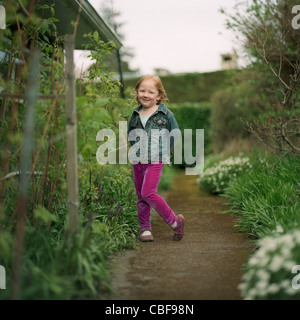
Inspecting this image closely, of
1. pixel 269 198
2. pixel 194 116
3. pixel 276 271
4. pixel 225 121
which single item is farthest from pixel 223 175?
pixel 194 116

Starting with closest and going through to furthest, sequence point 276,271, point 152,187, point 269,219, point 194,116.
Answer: point 276,271, point 269,219, point 152,187, point 194,116

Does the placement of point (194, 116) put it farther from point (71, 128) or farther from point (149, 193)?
point (71, 128)

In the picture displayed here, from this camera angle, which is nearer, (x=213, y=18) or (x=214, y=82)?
(x=213, y=18)

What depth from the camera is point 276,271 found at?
2.23 metres

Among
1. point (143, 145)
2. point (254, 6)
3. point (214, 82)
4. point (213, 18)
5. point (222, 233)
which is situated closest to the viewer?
point (143, 145)

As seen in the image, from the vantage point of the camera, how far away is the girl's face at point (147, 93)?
3.68m

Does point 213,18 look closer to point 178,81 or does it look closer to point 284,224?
point 284,224

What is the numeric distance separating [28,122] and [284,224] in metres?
2.21

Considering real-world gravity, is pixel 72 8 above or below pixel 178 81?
below

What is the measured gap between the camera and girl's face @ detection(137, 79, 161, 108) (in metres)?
3.68

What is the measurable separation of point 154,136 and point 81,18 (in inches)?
82.7

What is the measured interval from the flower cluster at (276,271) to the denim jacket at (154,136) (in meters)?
1.64

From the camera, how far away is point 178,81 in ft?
55.0

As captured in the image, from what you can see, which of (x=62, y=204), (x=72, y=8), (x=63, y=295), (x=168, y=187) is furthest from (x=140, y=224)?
(x=168, y=187)
